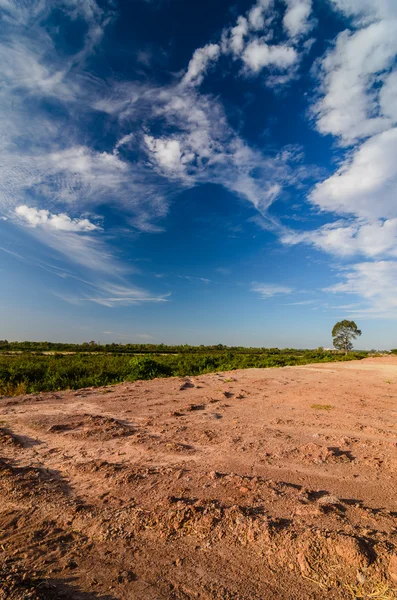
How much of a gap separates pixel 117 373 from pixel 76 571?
15.3 meters

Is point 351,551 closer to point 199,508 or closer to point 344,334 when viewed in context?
point 199,508

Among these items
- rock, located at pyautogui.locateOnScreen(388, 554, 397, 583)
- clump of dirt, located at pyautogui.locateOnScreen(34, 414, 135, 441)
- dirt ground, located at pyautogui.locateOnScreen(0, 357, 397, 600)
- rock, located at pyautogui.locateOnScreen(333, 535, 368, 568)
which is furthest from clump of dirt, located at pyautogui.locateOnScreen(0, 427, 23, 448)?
rock, located at pyautogui.locateOnScreen(388, 554, 397, 583)

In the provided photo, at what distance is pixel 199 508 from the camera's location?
3.12 metres

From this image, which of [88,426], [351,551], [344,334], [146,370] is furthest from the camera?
[344,334]

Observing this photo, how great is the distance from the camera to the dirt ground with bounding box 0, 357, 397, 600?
2328mm

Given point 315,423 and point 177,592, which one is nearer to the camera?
point 177,592

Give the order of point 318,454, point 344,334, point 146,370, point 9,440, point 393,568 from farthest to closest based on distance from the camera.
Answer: point 344,334 < point 146,370 < point 9,440 < point 318,454 < point 393,568

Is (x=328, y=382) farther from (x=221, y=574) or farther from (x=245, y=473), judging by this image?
(x=221, y=574)

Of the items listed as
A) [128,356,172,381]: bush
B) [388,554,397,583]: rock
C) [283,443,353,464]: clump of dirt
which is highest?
[128,356,172,381]: bush

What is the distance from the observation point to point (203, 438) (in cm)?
548

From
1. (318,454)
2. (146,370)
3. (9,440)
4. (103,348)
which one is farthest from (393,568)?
(103,348)

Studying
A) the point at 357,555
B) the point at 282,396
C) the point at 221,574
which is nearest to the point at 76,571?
the point at 221,574

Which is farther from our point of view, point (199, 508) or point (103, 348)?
point (103, 348)

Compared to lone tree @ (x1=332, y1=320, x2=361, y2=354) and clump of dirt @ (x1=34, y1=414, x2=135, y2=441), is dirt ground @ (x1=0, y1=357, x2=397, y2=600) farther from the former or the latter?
lone tree @ (x1=332, y1=320, x2=361, y2=354)
